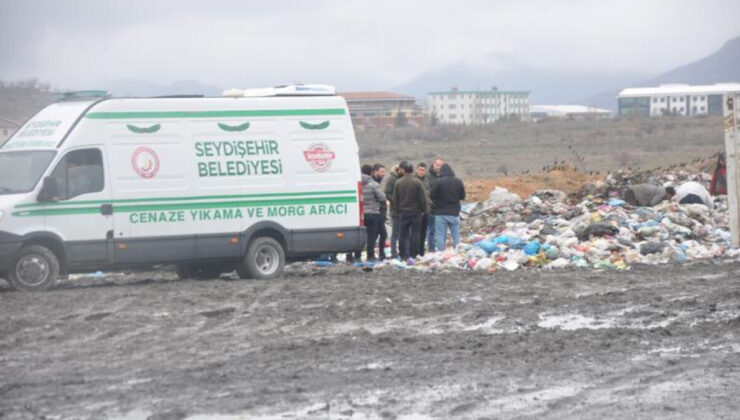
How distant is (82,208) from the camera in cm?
1694

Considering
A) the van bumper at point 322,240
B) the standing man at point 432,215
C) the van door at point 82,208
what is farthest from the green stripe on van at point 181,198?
the standing man at point 432,215

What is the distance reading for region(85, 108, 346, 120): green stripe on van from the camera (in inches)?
679

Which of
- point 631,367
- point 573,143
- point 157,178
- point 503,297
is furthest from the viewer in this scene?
point 573,143

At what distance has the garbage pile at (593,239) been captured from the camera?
20422 millimetres

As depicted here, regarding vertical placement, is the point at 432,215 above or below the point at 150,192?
below

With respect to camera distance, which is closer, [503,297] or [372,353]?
[372,353]

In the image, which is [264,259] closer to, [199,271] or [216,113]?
[199,271]

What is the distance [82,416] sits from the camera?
337 inches

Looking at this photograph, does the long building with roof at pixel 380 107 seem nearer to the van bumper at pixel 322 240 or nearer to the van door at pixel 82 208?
the van bumper at pixel 322 240

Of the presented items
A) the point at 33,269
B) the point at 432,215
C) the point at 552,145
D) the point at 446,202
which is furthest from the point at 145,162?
the point at 552,145

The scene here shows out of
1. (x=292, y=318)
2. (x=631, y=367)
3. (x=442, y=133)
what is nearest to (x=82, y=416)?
(x=631, y=367)

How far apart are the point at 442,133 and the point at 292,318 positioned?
84985mm

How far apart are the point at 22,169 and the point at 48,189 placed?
0.63 meters

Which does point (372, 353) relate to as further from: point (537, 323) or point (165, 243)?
point (165, 243)
